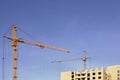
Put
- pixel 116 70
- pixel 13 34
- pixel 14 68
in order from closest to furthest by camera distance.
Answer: pixel 14 68 → pixel 13 34 → pixel 116 70

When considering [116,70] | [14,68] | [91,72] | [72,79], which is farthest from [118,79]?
[14,68]

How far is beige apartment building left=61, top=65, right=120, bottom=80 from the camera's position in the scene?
164 m

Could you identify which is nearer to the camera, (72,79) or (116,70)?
(116,70)

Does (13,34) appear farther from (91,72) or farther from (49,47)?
(91,72)

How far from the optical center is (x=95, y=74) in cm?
16938

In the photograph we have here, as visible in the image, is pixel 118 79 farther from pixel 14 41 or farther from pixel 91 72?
pixel 14 41

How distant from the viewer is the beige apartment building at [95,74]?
164 m

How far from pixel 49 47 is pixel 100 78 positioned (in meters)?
33.0

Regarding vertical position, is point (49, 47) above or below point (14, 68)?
above

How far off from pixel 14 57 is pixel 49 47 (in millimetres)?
34156

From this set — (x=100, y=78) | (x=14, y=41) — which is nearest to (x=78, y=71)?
(x=100, y=78)

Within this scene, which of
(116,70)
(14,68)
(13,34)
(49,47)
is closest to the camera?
(14,68)

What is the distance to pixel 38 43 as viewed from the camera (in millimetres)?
165000

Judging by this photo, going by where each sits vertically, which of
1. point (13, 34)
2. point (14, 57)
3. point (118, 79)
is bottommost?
point (118, 79)
